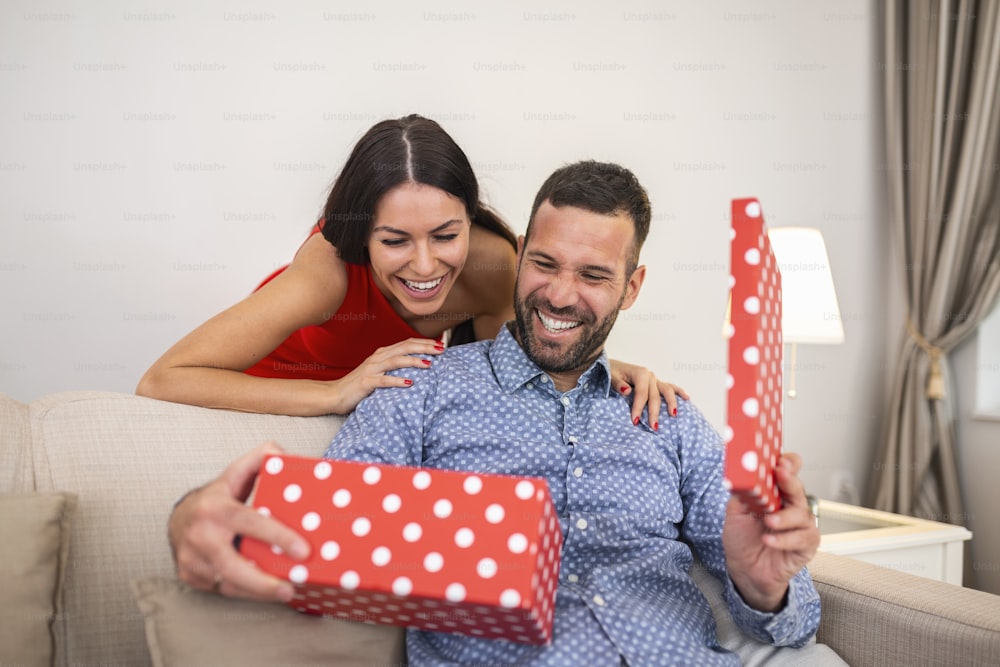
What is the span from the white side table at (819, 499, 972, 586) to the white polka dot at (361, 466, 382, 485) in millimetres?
1588

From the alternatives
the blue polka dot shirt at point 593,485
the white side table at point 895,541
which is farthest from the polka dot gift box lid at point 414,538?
the white side table at point 895,541

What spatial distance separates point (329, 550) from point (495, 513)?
20cm

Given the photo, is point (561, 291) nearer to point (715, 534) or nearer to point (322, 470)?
point (715, 534)

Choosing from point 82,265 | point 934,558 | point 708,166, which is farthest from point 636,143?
point 82,265

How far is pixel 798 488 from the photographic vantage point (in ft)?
3.52

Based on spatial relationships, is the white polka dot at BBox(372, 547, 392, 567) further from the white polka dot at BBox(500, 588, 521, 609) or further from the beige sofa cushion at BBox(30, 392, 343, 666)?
the beige sofa cushion at BBox(30, 392, 343, 666)

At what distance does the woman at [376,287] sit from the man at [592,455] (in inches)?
3.6

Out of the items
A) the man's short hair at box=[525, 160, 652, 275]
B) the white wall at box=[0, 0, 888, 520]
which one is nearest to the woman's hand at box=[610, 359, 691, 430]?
the man's short hair at box=[525, 160, 652, 275]

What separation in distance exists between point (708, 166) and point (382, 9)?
4.39 ft

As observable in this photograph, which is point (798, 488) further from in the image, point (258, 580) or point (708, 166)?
point (708, 166)

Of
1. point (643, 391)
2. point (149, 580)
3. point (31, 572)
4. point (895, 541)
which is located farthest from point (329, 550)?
point (895, 541)

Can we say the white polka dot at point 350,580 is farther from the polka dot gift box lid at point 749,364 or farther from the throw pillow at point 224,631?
the polka dot gift box lid at point 749,364

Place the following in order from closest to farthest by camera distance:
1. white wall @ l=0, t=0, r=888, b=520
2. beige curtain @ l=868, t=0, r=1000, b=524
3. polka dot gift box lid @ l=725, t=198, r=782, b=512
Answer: polka dot gift box lid @ l=725, t=198, r=782, b=512 → white wall @ l=0, t=0, r=888, b=520 → beige curtain @ l=868, t=0, r=1000, b=524

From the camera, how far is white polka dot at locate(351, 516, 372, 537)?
100cm
